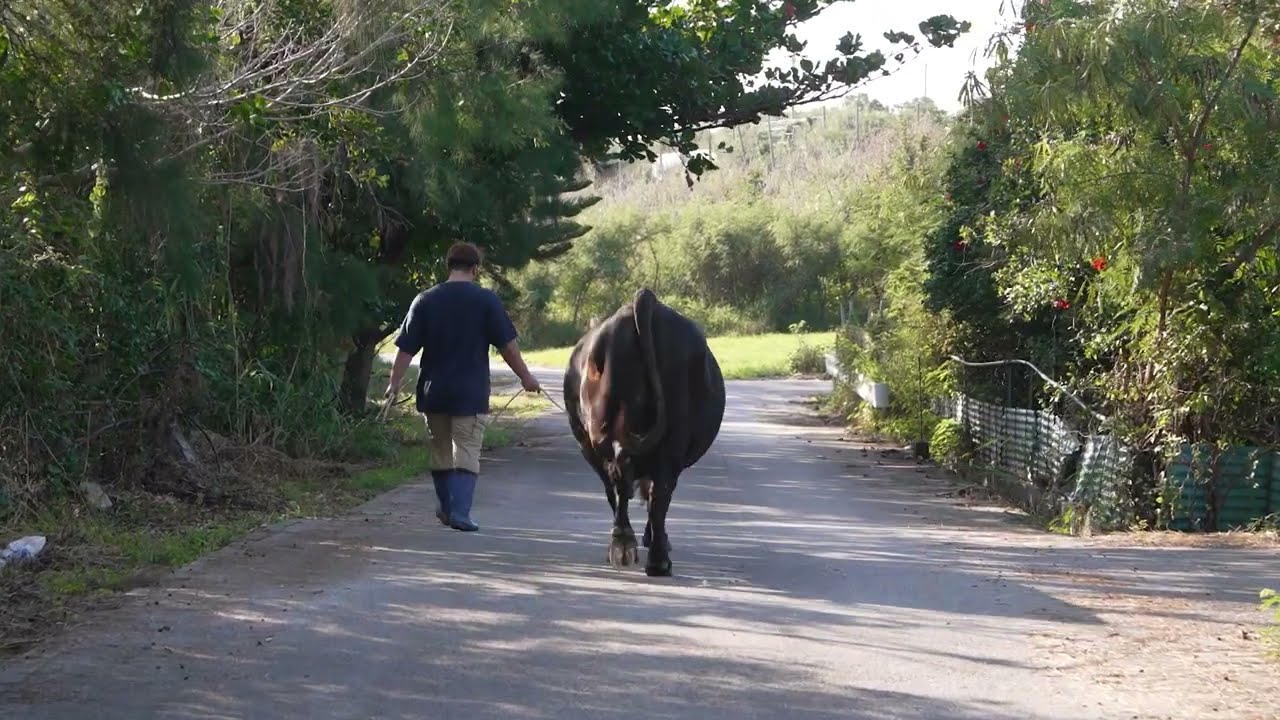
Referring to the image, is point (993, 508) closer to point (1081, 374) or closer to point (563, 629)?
point (1081, 374)

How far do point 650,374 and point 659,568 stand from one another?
122cm

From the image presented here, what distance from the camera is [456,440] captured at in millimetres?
11094

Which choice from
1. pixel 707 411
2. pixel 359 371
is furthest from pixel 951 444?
pixel 707 411

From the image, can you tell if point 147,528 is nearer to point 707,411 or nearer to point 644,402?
point 644,402

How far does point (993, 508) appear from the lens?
16.6 meters

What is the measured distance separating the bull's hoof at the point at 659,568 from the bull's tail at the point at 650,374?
0.72 meters

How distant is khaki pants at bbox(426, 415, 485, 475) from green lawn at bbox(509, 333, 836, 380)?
105 feet

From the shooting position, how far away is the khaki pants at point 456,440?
36.4ft

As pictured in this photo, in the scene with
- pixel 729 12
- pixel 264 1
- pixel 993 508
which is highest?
pixel 729 12

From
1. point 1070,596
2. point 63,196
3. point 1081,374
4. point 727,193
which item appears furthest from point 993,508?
point 727,193

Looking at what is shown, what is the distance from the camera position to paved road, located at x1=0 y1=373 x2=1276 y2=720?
6812mm

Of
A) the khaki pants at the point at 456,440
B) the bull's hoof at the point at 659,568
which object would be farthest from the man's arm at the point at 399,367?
the bull's hoof at the point at 659,568

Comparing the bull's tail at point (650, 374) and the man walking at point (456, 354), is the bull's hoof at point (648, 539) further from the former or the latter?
the man walking at point (456, 354)

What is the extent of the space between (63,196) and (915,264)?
14.5 m
